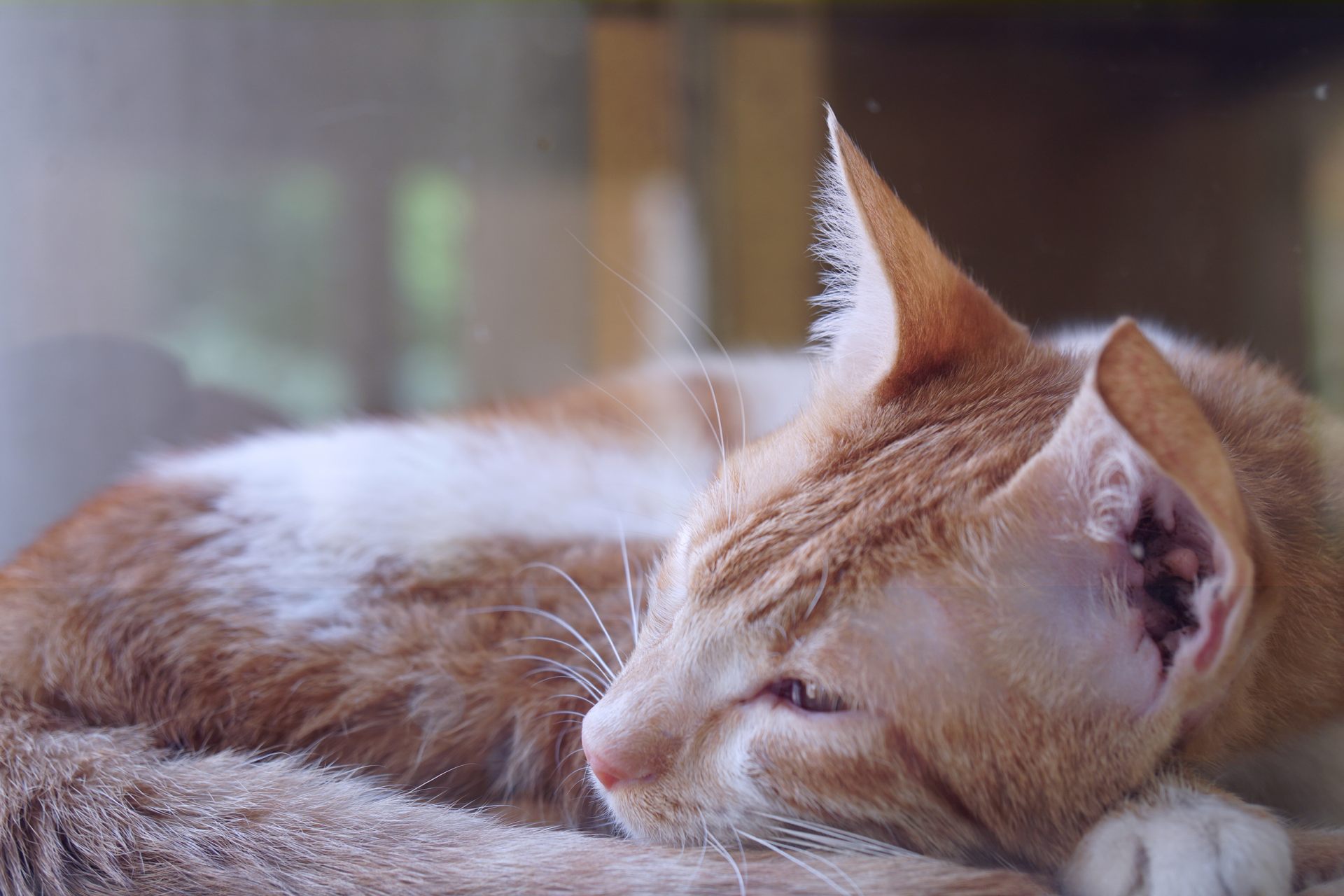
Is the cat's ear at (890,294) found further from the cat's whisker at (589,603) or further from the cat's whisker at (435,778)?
the cat's whisker at (435,778)

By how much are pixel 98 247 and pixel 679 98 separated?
57.3 inches

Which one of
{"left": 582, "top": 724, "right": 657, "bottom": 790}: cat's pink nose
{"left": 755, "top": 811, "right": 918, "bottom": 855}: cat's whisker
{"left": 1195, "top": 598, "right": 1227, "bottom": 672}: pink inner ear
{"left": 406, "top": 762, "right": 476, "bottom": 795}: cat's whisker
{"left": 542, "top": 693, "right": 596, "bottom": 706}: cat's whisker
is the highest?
{"left": 1195, "top": 598, "right": 1227, "bottom": 672}: pink inner ear

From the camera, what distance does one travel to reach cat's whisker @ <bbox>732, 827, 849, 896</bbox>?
0.83 metres

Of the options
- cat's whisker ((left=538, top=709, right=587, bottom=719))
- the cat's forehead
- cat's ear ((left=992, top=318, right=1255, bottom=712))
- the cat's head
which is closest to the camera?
cat's ear ((left=992, top=318, right=1255, bottom=712))

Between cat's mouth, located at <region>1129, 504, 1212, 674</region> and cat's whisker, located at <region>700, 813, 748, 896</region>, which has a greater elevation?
cat's mouth, located at <region>1129, 504, 1212, 674</region>

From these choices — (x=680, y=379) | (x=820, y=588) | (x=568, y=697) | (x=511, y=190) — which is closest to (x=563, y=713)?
(x=568, y=697)

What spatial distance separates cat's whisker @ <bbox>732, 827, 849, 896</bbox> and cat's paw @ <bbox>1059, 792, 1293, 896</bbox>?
194mm

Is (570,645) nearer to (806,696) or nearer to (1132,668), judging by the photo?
(806,696)

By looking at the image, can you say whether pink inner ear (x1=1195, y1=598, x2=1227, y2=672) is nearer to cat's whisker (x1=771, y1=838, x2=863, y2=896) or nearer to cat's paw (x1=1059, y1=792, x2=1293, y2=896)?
cat's paw (x1=1059, y1=792, x2=1293, y2=896)

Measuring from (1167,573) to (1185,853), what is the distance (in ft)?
0.74

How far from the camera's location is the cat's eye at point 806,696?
85cm

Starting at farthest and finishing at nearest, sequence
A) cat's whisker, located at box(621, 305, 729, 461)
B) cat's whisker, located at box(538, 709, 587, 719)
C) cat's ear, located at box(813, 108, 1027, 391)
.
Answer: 1. cat's whisker, located at box(621, 305, 729, 461)
2. cat's whisker, located at box(538, 709, 587, 719)
3. cat's ear, located at box(813, 108, 1027, 391)

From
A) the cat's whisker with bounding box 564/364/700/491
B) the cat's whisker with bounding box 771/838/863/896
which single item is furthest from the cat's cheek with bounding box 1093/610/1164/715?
the cat's whisker with bounding box 564/364/700/491

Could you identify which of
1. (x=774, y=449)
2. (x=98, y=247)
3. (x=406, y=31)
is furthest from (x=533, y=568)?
(x=406, y=31)
